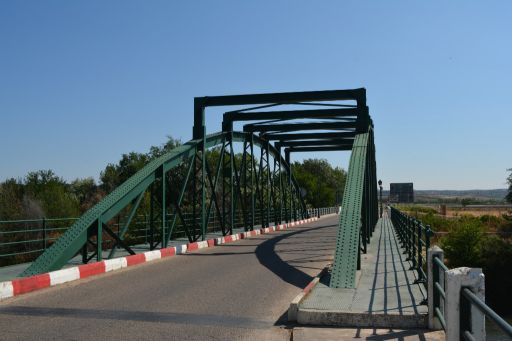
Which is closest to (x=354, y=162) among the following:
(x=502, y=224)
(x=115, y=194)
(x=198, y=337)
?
(x=115, y=194)

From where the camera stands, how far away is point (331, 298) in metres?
8.06

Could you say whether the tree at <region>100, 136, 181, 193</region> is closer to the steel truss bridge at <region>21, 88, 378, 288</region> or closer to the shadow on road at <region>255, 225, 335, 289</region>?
the steel truss bridge at <region>21, 88, 378, 288</region>

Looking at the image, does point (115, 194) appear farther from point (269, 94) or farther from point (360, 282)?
point (269, 94)

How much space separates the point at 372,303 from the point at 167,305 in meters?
3.09

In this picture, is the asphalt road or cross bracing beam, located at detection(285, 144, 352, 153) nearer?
the asphalt road

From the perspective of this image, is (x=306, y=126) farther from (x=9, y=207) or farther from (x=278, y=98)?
(x=9, y=207)

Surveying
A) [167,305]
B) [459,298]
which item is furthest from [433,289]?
[167,305]

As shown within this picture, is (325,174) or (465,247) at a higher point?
(325,174)

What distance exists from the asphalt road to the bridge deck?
52 centimetres

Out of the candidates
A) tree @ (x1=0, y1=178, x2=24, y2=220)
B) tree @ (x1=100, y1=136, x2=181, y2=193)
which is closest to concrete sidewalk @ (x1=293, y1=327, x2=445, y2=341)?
tree @ (x1=0, y1=178, x2=24, y2=220)

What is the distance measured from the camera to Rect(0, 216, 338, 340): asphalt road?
6676 millimetres

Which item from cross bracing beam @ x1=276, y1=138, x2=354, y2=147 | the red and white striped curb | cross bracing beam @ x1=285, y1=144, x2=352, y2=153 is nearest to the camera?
the red and white striped curb

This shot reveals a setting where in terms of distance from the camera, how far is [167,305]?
27.3 ft

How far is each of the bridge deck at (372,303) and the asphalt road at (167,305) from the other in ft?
1.69
